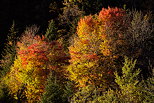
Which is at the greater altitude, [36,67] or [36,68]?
[36,67]

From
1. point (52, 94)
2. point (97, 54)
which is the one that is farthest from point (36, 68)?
point (52, 94)

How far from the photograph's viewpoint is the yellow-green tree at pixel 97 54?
3562 cm

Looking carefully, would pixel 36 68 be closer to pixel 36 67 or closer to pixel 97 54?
pixel 36 67

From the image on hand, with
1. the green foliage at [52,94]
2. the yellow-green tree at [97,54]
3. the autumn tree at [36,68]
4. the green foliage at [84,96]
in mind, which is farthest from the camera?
the autumn tree at [36,68]

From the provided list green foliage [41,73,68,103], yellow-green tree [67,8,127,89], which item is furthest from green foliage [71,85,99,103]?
yellow-green tree [67,8,127,89]

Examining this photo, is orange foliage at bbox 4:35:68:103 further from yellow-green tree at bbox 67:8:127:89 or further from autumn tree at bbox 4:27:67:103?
yellow-green tree at bbox 67:8:127:89

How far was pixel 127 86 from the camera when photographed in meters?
24.9

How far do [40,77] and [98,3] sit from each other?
36.7 m

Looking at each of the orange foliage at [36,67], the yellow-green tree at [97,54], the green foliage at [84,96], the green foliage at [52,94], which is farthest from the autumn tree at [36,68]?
the green foliage at [84,96]

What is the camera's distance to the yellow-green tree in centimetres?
3562

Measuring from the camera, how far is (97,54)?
3719cm

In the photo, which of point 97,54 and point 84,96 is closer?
point 84,96

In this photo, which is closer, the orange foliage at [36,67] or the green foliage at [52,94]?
the green foliage at [52,94]

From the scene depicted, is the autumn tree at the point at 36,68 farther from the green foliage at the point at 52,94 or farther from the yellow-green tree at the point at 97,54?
the green foliage at the point at 52,94
